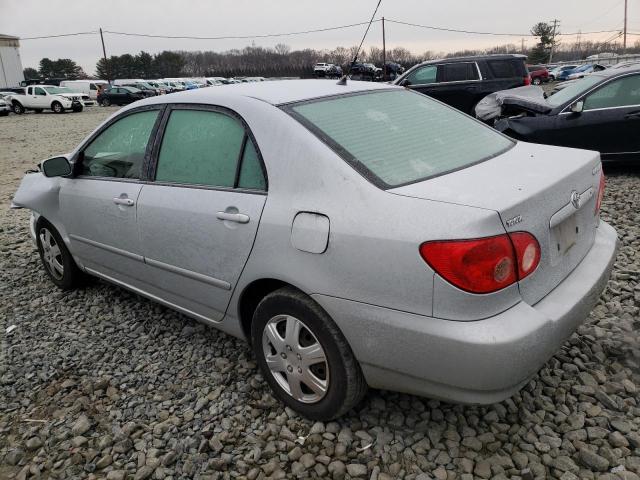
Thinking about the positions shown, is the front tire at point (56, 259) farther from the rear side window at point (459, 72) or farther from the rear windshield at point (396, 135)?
the rear side window at point (459, 72)

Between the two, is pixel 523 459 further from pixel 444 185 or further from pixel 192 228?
pixel 192 228

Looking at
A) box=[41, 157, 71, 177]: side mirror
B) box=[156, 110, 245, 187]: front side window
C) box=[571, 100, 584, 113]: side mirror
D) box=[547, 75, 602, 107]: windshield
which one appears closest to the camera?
box=[156, 110, 245, 187]: front side window

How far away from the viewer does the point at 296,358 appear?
7.84 feet

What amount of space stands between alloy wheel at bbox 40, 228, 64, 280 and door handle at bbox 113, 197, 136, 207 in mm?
1203

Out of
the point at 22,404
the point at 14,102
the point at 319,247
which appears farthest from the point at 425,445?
the point at 14,102

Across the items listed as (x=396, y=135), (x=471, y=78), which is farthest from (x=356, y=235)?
(x=471, y=78)

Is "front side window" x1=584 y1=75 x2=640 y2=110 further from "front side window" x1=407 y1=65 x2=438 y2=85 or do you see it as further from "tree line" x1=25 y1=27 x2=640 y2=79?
"tree line" x1=25 y1=27 x2=640 y2=79

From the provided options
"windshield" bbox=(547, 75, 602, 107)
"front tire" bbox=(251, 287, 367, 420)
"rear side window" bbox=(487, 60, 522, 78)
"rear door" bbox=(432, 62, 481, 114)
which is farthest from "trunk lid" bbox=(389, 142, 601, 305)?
"rear side window" bbox=(487, 60, 522, 78)

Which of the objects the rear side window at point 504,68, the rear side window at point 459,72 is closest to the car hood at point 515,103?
the rear side window at point 459,72

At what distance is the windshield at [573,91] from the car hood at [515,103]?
0.38 ft

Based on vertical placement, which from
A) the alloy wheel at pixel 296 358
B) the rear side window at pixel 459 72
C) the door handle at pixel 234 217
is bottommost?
the alloy wheel at pixel 296 358

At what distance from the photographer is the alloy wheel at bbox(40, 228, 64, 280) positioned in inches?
161

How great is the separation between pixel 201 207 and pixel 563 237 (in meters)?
1.70

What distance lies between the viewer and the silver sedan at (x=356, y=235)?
6.13 ft
